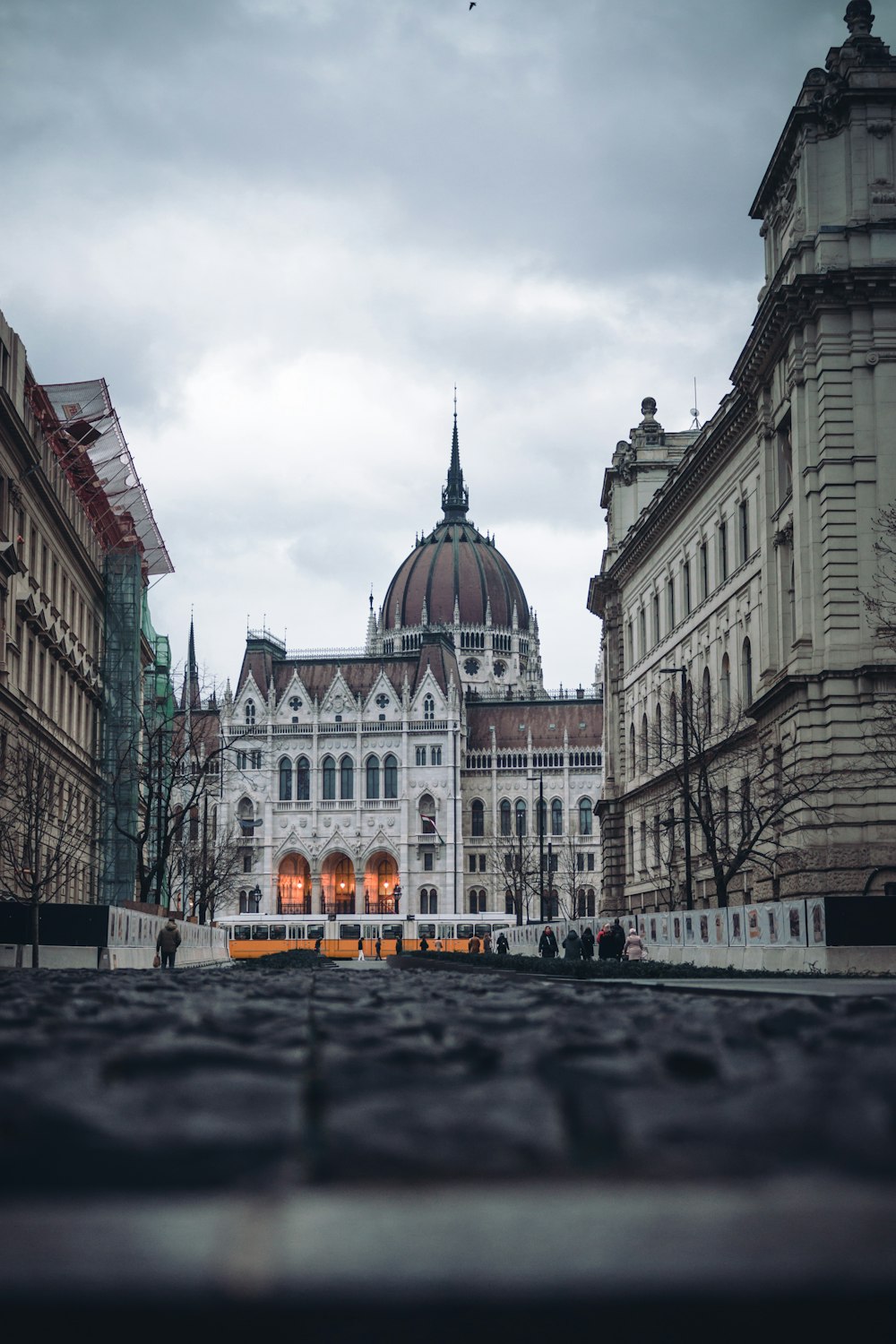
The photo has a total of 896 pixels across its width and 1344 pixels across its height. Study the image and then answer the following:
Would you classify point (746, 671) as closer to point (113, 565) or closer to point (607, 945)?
point (607, 945)

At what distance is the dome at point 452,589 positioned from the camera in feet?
616

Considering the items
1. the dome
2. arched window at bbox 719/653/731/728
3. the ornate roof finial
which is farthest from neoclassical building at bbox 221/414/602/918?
the ornate roof finial

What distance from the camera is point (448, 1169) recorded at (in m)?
2.50

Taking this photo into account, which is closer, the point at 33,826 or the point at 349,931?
the point at 33,826

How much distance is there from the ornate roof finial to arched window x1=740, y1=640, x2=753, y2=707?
65.8 ft

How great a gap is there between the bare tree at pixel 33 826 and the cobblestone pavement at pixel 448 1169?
1198 inches

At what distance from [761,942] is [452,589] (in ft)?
500

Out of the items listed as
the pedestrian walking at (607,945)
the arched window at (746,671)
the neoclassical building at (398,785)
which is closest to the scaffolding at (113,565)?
the pedestrian walking at (607,945)

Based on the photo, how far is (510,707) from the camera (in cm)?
16012

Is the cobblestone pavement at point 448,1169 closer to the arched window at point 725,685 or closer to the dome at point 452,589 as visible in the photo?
the arched window at point 725,685

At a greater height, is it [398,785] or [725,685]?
[398,785]

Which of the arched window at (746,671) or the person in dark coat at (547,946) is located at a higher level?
the arched window at (746,671)

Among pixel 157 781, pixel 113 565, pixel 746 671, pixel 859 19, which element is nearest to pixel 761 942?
pixel 746 671

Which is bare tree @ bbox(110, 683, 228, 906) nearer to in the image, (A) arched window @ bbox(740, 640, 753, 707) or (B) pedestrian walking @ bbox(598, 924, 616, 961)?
(B) pedestrian walking @ bbox(598, 924, 616, 961)
